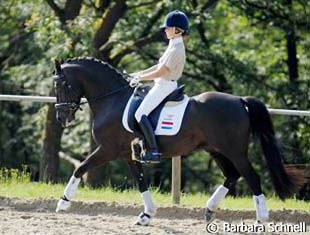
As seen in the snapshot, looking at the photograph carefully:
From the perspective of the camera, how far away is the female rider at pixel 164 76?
9.22m

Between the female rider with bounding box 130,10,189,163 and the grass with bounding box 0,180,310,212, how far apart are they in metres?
1.76

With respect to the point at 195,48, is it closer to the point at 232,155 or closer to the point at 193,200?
the point at 193,200

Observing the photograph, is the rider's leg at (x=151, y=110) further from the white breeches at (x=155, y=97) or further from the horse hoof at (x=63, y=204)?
the horse hoof at (x=63, y=204)

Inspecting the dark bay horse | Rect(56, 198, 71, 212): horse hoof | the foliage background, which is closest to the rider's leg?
the dark bay horse

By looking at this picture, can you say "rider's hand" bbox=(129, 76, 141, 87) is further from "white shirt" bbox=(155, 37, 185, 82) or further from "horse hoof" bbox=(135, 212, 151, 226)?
"horse hoof" bbox=(135, 212, 151, 226)

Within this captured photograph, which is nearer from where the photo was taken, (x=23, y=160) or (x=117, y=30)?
(x=117, y=30)

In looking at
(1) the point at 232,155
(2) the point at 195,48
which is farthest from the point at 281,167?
(2) the point at 195,48

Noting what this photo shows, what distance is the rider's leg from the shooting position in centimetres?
925

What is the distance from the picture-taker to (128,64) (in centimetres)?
2328

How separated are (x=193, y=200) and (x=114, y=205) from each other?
4.40ft

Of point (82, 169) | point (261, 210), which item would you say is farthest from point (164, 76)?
point (261, 210)

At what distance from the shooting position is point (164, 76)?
9.30 m

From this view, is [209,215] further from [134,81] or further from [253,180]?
[134,81]

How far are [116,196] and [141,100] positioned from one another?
2191 millimetres
